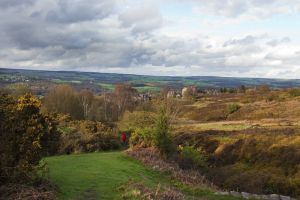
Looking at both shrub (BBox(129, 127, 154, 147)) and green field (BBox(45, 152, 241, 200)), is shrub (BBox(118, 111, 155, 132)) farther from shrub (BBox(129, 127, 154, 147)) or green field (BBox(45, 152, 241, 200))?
green field (BBox(45, 152, 241, 200))

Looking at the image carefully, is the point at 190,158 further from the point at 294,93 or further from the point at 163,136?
the point at 294,93

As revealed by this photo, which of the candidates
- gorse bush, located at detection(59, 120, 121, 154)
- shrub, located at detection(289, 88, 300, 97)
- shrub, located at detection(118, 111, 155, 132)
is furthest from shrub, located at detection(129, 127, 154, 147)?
shrub, located at detection(289, 88, 300, 97)

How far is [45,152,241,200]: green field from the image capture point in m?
16.7

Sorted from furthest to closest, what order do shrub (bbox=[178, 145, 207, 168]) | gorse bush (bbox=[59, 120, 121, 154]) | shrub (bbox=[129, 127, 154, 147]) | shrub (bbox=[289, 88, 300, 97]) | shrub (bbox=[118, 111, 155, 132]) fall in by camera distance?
shrub (bbox=[289, 88, 300, 97]) < shrub (bbox=[118, 111, 155, 132]) < gorse bush (bbox=[59, 120, 121, 154]) < shrub (bbox=[129, 127, 154, 147]) < shrub (bbox=[178, 145, 207, 168])

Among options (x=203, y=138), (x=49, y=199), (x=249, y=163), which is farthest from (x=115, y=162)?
(x=203, y=138)

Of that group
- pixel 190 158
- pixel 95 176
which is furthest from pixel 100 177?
pixel 190 158

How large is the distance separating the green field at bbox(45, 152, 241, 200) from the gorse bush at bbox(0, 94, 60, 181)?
156 cm

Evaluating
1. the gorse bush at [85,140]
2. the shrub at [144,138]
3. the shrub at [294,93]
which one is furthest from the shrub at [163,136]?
the shrub at [294,93]

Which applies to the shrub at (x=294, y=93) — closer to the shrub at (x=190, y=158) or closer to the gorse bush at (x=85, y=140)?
the gorse bush at (x=85, y=140)

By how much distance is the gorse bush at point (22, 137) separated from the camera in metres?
15.0

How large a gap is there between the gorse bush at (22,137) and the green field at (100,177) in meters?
1.56

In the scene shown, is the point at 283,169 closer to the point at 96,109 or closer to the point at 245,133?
the point at 245,133

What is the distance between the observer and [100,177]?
1995 centimetres

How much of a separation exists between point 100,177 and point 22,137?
524 cm
